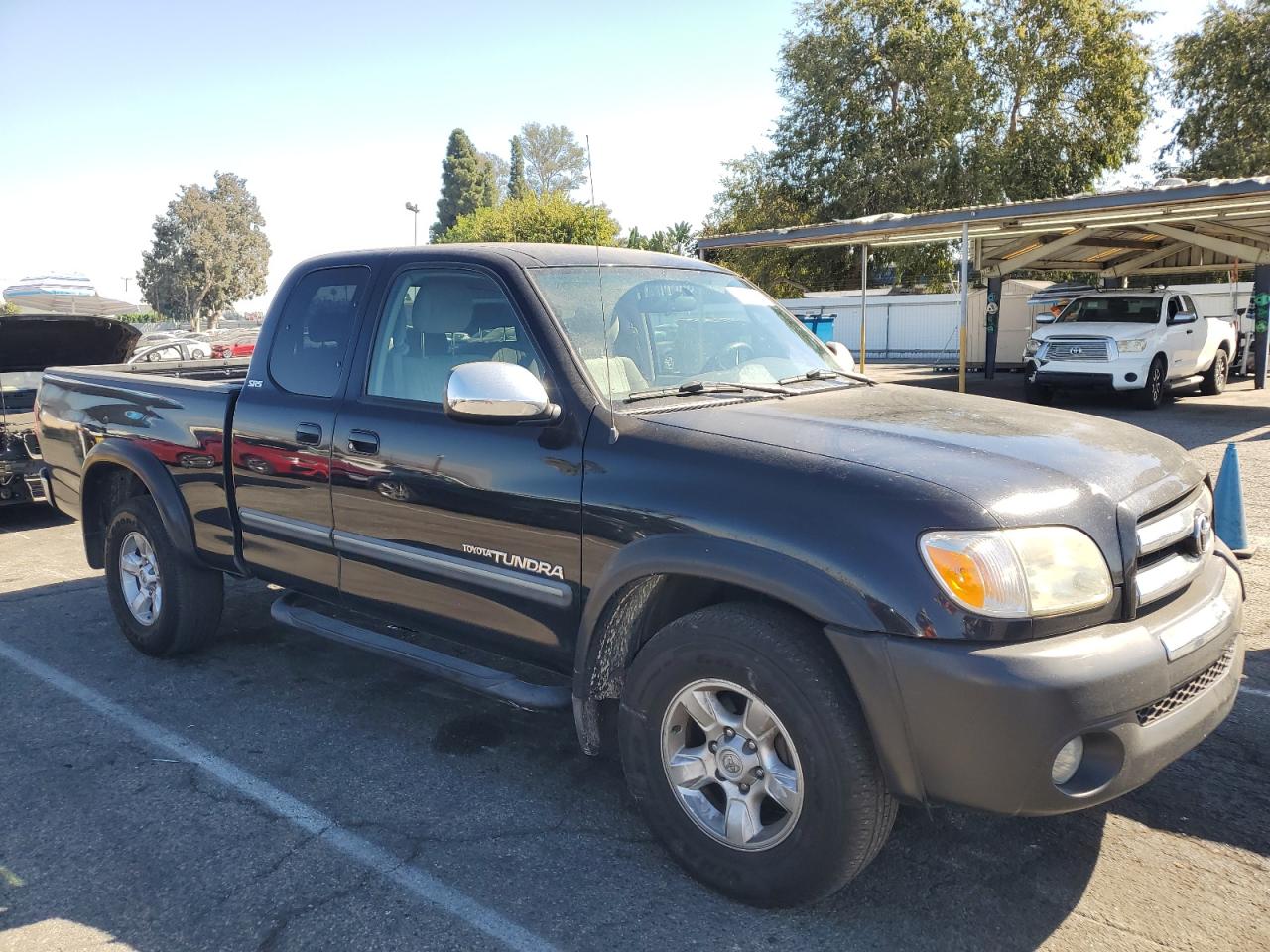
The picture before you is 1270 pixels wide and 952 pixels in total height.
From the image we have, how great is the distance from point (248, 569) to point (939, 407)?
309 cm

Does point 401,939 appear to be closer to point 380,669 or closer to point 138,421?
point 380,669

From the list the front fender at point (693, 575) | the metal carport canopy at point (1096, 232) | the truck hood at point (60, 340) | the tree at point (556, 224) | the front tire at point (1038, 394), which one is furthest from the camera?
the tree at point (556, 224)

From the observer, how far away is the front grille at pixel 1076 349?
1543 cm

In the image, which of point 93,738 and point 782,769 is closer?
point 782,769

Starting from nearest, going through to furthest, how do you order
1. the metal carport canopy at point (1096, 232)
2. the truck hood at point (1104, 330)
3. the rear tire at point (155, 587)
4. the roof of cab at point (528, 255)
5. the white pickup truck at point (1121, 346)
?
the roof of cab at point (528, 255) < the rear tire at point (155, 587) < the metal carport canopy at point (1096, 232) < the white pickup truck at point (1121, 346) < the truck hood at point (1104, 330)

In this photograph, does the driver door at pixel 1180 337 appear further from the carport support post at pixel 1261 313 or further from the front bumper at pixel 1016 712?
the front bumper at pixel 1016 712

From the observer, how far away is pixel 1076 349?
15617mm

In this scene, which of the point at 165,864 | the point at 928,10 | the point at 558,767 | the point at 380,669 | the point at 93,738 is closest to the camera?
the point at 165,864

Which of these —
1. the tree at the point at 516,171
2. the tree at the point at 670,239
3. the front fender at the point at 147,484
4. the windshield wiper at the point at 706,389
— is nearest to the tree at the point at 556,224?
the tree at the point at 670,239

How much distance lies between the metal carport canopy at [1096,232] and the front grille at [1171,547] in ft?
38.8

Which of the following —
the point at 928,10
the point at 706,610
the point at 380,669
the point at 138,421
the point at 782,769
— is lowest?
the point at 380,669

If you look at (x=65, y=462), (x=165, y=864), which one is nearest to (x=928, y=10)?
(x=65, y=462)

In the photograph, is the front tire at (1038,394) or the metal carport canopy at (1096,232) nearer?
the metal carport canopy at (1096,232)

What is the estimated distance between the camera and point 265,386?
4.27 metres
